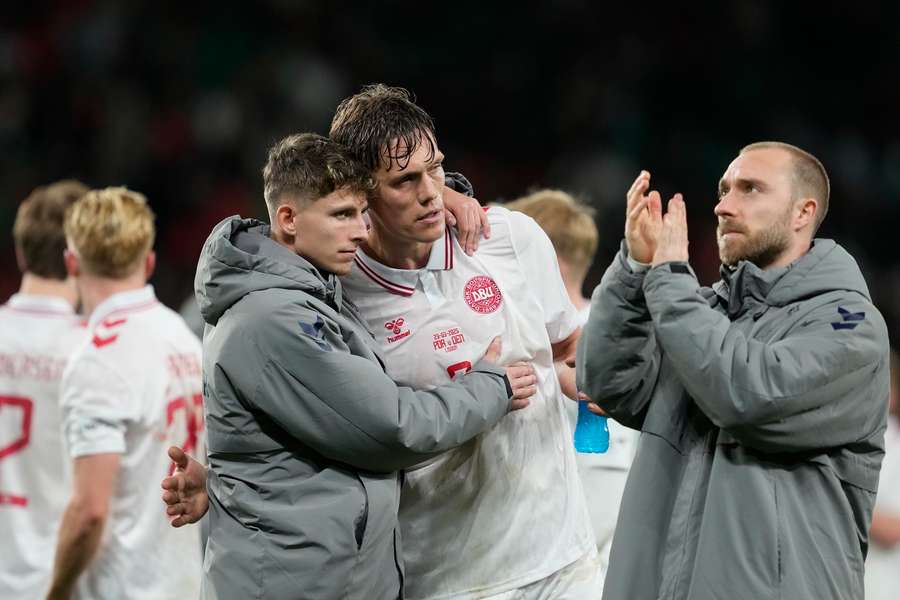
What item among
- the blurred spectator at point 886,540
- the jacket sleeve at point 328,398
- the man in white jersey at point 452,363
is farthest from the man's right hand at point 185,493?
the blurred spectator at point 886,540

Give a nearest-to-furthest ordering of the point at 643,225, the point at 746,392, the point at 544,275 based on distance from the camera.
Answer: the point at 746,392 < the point at 643,225 < the point at 544,275

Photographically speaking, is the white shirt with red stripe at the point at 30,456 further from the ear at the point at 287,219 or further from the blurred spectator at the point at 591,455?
the blurred spectator at the point at 591,455

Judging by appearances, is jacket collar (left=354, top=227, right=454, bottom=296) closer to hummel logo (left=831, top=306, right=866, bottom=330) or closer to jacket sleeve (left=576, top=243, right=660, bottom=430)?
jacket sleeve (left=576, top=243, right=660, bottom=430)

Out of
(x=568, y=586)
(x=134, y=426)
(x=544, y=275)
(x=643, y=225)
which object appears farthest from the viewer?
(x=134, y=426)

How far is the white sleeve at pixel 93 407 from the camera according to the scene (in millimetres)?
4637

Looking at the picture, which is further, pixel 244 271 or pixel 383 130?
pixel 383 130

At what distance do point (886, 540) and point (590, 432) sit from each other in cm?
213

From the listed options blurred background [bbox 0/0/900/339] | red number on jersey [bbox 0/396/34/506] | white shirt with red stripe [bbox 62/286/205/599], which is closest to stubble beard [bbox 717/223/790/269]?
white shirt with red stripe [bbox 62/286/205/599]

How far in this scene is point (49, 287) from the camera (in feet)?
17.2

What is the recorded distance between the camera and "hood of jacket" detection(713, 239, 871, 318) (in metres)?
3.41

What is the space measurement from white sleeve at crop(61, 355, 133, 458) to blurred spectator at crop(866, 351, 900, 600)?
3277 millimetres

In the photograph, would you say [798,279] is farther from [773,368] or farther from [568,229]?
[568,229]

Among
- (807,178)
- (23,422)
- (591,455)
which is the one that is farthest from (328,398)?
(23,422)

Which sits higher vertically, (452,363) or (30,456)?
(452,363)
